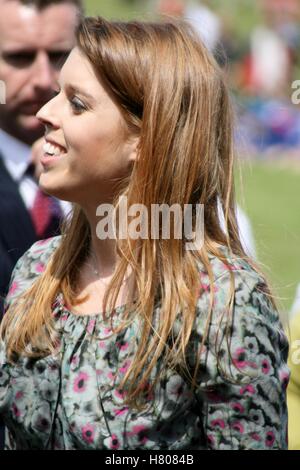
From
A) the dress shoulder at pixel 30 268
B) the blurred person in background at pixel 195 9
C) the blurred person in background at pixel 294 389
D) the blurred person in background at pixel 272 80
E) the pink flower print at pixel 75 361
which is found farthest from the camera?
the blurred person in background at pixel 195 9

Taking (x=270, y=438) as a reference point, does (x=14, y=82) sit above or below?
above

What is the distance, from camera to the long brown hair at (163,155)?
2.22 metres

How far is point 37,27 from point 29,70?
149 mm

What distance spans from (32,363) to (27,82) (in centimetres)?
143

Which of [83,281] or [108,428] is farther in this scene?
[83,281]

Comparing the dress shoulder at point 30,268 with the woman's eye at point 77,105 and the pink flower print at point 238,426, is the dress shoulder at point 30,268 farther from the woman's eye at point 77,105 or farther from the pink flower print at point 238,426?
the pink flower print at point 238,426

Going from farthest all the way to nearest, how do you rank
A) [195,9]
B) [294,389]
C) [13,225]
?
[195,9] < [13,225] < [294,389]

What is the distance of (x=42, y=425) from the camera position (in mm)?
2242

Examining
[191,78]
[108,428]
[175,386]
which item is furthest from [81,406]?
[191,78]

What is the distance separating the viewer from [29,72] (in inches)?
136

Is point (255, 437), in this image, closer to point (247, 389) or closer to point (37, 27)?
point (247, 389)

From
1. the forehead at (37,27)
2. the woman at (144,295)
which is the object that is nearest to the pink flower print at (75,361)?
the woman at (144,295)

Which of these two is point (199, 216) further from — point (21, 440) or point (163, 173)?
point (21, 440)

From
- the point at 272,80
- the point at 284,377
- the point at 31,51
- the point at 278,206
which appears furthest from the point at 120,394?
the point at 272,80
